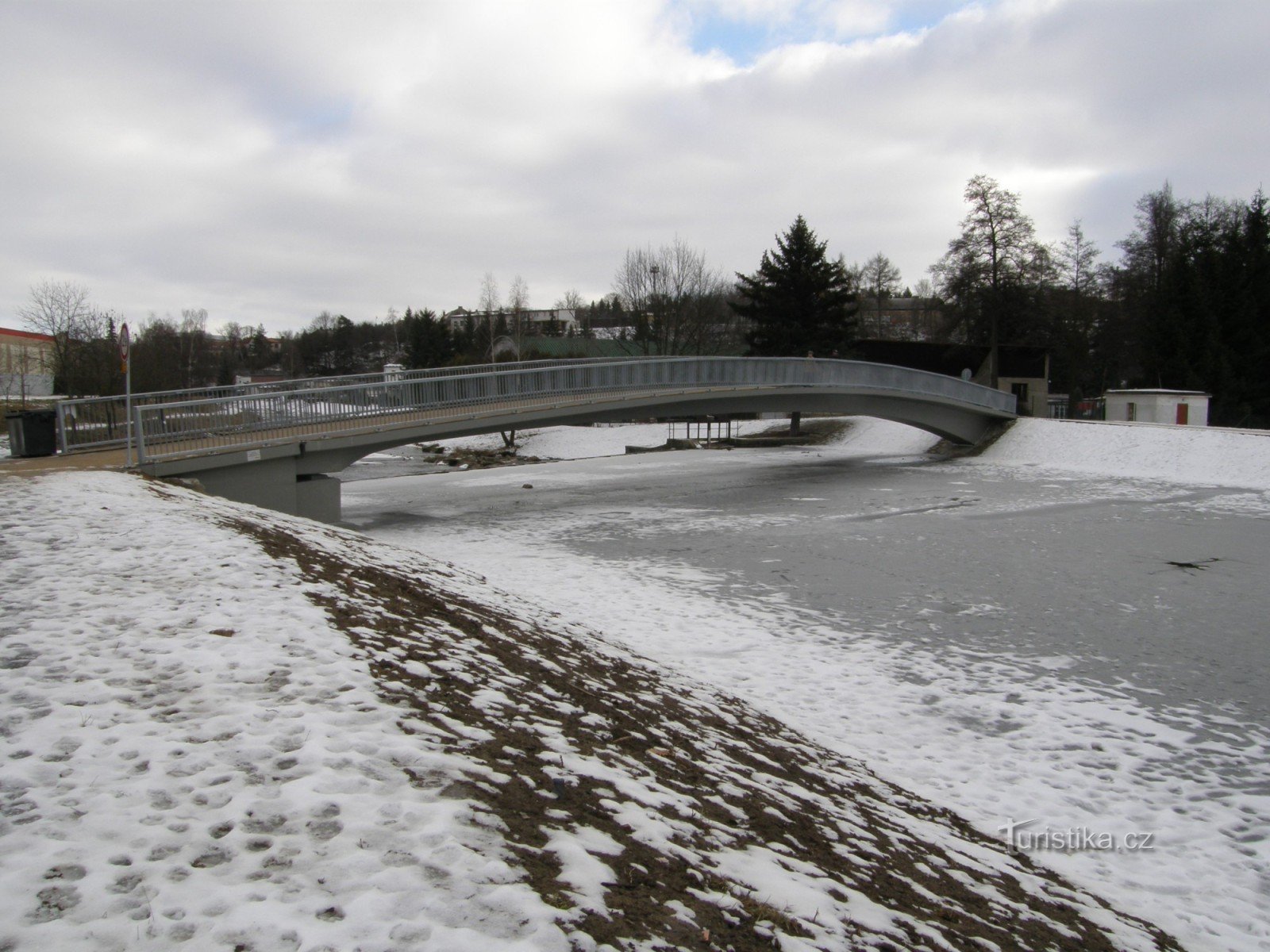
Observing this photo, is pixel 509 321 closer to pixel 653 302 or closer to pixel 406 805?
pixel 653 302

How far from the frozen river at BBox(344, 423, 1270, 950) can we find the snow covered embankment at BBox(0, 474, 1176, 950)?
0.85 metres

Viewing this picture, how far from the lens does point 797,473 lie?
93.8 ft

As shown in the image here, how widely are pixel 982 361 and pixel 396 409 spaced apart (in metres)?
43.5

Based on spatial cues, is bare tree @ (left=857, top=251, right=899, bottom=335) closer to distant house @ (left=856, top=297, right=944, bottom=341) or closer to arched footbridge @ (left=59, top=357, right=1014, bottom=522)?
distant house @ (left=856, top=297, right=944, bottom=341)

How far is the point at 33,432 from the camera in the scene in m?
14.9

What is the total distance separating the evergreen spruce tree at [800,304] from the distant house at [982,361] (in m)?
6.02

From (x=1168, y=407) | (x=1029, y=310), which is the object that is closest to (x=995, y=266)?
(x=1029, y=310)

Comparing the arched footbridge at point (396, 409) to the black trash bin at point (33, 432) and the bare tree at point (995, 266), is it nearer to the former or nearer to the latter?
the black trash bin at point (33, 432)

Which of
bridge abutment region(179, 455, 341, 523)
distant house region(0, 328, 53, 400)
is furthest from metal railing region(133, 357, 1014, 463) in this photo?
distant house region(0, 328, 53, 400)

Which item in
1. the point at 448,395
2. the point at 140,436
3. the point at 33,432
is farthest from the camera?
the point at 448,395

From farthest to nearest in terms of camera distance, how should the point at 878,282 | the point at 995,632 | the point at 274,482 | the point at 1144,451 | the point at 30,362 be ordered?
the point at 878,282, the point at 30,362, the point at 1144,451, the point at 274,482, the point at 995,632

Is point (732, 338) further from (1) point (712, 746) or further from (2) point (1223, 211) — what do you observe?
(1) point (712, 746)

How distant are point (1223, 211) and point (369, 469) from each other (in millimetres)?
55059

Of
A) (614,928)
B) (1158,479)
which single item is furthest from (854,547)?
(1158,479)
